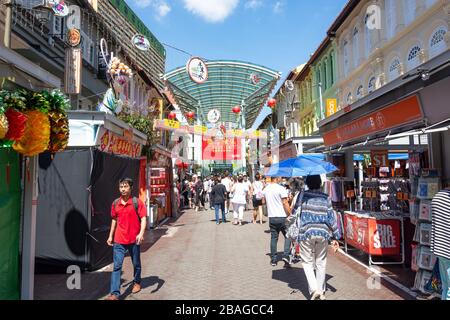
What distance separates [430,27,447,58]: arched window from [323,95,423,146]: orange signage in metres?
5.95

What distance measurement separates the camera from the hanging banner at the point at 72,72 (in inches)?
505

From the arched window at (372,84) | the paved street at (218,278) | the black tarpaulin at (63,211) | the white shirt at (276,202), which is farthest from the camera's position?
the arched window at (372,84)

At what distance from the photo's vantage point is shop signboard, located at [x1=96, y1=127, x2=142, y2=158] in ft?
25.1

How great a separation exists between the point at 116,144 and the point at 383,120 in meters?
6.04

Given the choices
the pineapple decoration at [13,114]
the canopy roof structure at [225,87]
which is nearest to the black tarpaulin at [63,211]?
the pineapple decoration at [13,114]

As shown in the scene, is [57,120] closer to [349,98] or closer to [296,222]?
[296,222]

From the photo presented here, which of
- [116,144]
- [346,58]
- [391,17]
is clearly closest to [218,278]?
[116,144]

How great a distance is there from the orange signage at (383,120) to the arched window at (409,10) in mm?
7912

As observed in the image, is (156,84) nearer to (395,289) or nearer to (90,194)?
(90,194)

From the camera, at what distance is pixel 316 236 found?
4.83m

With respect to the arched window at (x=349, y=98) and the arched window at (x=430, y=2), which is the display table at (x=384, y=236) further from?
the arched window at (x=349, y=98)

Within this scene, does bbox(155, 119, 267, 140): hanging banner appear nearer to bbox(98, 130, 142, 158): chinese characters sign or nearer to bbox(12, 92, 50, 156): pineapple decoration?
bbox(98, 130, 142, 158): chinese characters sign

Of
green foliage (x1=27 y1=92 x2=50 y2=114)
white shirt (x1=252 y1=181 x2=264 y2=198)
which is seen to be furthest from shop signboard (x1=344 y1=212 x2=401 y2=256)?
white shirt (x1=252 y1=181 x2=264 y2=198)
